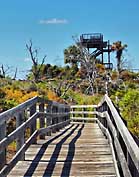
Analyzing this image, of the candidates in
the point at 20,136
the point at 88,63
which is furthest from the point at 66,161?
the point at 88,63

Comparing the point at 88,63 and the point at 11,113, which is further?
the point at 88,63

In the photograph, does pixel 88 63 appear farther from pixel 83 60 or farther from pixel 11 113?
pixel 11 113

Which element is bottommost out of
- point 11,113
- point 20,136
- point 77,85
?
point 20,136

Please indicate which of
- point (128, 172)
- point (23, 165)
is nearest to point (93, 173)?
point (23, 165)

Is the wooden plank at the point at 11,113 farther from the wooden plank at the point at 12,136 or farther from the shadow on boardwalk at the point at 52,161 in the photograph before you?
the shadow on boardwalk at the point at 52,161

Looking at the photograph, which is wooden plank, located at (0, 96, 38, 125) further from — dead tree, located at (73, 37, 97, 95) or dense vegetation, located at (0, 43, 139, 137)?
dead tree, located at (73, 37, 97, 95)

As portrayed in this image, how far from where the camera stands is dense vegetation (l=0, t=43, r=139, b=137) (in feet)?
56.4

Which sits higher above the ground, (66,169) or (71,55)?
(71,55)

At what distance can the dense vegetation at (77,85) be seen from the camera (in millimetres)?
17203

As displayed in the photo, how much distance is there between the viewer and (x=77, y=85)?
3891cm

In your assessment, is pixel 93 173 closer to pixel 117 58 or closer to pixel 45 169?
pixel 45 169

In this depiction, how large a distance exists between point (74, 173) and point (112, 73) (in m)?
37.9

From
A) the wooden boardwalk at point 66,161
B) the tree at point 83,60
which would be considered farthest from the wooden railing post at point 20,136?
the tree at point 83,60

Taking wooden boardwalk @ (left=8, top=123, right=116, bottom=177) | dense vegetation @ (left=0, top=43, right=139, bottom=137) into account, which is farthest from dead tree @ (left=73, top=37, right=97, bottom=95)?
wooden boardwalk @ (left=8, top=123, right=116, bottom=177)
